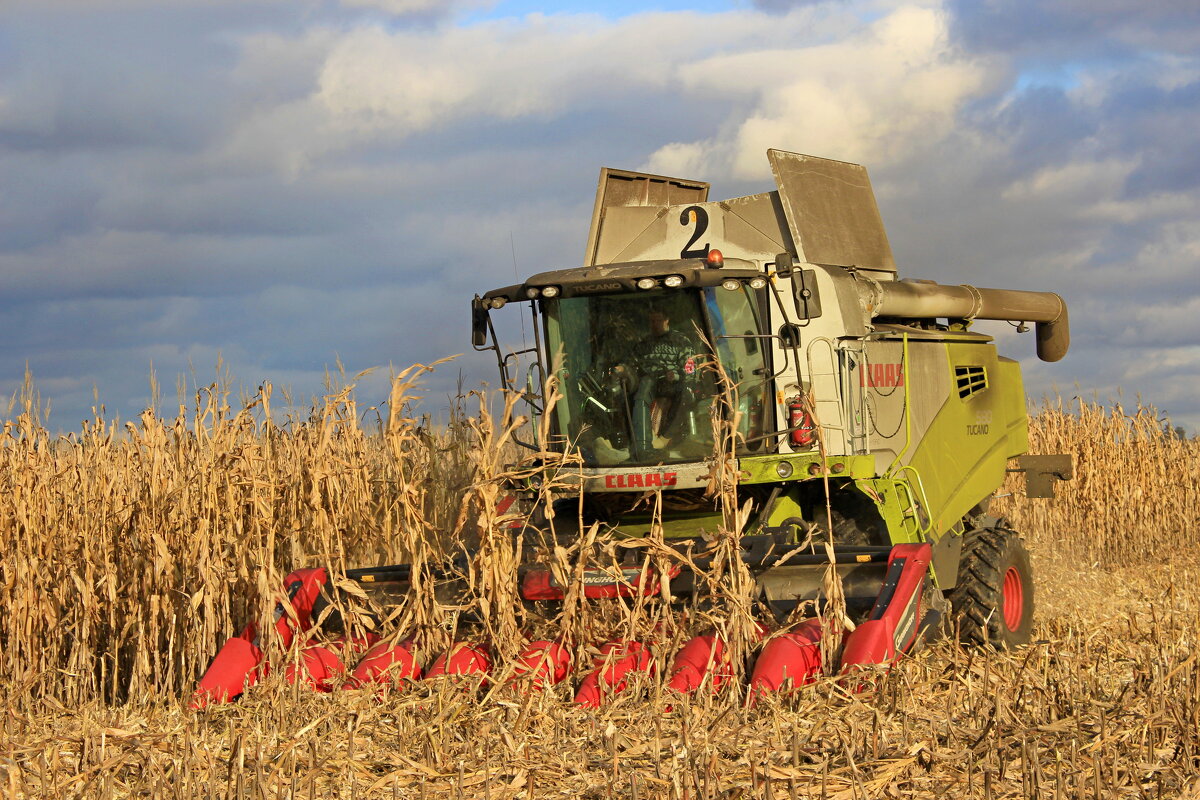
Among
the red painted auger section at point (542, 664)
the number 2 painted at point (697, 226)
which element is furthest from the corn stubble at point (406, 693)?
the number 2 painted at point (697, 226)

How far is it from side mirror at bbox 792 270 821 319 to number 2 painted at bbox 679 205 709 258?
59.5 inches

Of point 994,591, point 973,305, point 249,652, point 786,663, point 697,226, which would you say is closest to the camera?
point 786,663

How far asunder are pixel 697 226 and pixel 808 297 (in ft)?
5.76

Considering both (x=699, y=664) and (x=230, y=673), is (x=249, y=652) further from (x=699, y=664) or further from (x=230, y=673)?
(x=699, y=664)

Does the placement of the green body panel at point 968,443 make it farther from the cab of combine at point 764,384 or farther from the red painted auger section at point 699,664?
the red painted auger section at point 699,664

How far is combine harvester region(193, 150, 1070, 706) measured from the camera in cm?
545

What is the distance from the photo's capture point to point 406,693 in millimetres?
5152

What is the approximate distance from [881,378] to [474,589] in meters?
2.95

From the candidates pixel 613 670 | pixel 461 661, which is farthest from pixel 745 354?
pixel 461 661

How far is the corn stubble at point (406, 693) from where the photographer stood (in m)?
3.78

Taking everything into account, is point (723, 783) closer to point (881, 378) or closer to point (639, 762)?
point (639, 762)

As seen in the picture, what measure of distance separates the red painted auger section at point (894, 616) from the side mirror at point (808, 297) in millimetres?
1481

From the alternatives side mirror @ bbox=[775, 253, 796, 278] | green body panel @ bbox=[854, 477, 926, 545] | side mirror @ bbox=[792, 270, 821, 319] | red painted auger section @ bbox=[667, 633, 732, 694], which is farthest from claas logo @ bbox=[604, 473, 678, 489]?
red painted auger section @ bbox=[667, 633, 732, 694]

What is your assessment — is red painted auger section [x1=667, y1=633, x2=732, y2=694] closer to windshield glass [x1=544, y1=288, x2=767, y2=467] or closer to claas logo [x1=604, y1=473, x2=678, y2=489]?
claas logo [x1=604, y1=473, x2=678, y2=489]
